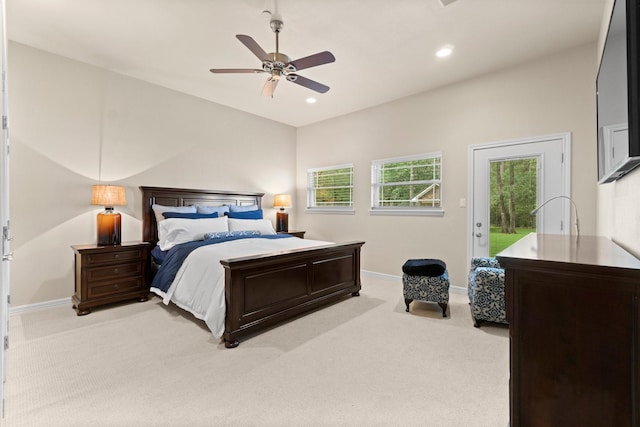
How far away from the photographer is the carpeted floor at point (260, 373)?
1.72 meters

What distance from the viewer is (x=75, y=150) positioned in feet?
12.0

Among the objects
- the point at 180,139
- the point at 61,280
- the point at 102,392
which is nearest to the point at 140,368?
the point at 102,392

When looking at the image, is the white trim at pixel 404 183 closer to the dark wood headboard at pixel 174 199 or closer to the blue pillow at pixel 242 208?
the blue pillow at pixel 242 208

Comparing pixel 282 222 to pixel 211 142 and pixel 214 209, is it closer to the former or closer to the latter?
pixel 214 209

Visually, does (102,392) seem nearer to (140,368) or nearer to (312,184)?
(140,368)

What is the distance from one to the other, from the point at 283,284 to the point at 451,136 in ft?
10.5

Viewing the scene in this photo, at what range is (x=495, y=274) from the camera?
2809mm

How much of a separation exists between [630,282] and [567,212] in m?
2.89

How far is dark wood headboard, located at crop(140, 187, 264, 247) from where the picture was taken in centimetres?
417

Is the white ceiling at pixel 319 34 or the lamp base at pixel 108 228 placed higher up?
the white ceiling at pixel 319 34

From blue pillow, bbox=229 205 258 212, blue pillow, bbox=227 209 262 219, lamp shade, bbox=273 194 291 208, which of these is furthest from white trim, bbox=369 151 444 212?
blue pillow, bbox=229 205 258 212

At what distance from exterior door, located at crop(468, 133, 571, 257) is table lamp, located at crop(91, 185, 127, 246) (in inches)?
182

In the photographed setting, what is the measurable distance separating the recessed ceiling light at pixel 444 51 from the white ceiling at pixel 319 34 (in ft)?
0.24

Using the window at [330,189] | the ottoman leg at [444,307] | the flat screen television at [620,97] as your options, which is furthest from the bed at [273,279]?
the flat screen television at [620,97]
